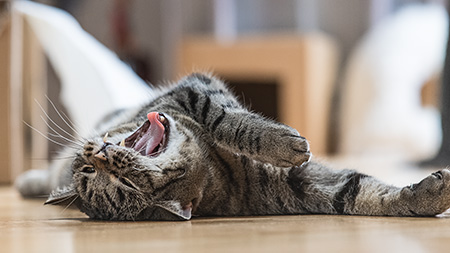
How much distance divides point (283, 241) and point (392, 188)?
43cm

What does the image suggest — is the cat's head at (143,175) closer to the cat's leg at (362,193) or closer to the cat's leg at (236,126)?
the cat's leg at (236,126)

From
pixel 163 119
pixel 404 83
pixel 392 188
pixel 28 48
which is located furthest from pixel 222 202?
pixel 404 83

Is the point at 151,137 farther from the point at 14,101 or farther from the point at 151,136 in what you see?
the point at 14,101

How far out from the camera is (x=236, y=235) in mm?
1040

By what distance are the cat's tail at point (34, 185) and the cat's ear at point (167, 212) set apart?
0.90m

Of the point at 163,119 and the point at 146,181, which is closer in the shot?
the point at 146,181

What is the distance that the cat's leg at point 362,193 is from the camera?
1.21 m

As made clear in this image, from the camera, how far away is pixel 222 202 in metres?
1.37

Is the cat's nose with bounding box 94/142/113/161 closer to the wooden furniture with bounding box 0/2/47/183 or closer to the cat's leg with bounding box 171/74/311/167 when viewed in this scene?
the cat's leg with bounding box 171/74/311/167

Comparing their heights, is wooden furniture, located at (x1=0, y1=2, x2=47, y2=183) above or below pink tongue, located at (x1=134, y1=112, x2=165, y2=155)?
above

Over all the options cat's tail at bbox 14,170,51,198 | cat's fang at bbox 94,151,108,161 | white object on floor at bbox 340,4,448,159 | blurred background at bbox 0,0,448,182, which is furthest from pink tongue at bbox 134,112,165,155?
white object on floor at bbox 340,4,448,159

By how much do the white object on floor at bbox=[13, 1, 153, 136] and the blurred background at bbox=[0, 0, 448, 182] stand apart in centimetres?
200

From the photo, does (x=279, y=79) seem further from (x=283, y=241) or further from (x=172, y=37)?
(x=283, y=241)

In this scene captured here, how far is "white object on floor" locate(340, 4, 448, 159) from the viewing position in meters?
4.45
